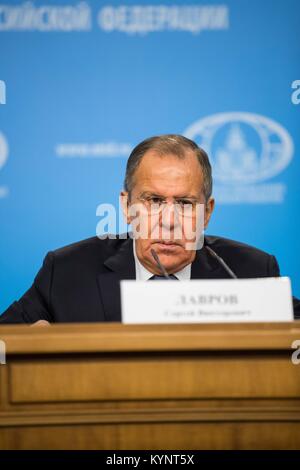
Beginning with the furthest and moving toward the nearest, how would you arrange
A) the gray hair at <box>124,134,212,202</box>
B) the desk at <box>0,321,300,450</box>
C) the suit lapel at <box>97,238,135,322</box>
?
the gray hair at <box>124,134,212,202</box> < the suit lapel at <box>97,238,135,322</box> < the desk at <box>0,321,300,450</box>

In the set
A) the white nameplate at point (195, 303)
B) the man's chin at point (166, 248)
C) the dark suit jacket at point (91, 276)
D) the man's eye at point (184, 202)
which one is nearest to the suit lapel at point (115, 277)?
the dark suit jacket at point (91, 276)

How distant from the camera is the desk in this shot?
100cm

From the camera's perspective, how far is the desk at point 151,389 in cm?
100

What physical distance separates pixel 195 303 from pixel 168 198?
0.79 metres

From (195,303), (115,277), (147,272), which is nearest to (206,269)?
(147,272)

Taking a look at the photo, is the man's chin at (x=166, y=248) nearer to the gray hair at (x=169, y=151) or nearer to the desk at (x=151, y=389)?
the gray hair at (x=169, y=151)

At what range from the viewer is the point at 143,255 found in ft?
6.06

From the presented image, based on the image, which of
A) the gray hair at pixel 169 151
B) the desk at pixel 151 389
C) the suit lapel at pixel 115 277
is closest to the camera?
the desk at pixel 151 389

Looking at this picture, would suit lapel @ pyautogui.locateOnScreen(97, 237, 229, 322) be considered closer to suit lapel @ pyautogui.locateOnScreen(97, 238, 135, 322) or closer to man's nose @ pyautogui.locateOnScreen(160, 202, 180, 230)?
suit lapel @ pyautogui.locateOnScreen(97, 238, 135, 322)

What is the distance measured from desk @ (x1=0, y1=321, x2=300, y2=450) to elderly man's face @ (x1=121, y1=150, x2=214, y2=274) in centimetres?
78

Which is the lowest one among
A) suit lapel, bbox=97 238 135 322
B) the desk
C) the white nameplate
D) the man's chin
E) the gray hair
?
→ the desk

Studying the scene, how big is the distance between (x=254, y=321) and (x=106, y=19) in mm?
1883

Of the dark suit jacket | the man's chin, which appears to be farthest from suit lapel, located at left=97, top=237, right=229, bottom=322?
the man's chin

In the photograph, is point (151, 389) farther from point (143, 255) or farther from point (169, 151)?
point (169, 151)
